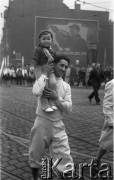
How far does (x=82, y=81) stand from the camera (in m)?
23.7

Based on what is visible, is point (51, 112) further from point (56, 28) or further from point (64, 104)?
point (56, 28)

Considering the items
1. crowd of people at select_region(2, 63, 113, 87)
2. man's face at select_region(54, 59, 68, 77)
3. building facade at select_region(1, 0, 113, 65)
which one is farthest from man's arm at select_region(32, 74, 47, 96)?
building facade at select_region(1, 0, 113, 65)

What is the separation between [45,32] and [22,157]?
2128 millimetres

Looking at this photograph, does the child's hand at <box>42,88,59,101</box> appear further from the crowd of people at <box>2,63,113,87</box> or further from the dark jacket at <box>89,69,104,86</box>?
the crowd of people at <box>2,63,113,87</box>

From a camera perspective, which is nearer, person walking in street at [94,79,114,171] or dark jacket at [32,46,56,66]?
dark jacket at [32,46,56,66]

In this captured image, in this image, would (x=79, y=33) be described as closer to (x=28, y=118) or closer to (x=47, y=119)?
(x=28, y=118)

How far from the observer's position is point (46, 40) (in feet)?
12.2

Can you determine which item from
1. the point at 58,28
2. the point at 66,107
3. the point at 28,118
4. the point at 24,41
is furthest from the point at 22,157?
the point at 24,41

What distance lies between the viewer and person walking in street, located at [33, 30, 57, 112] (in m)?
3.58

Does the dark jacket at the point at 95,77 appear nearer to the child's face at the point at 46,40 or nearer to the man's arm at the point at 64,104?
the child's face at the point at 46,40

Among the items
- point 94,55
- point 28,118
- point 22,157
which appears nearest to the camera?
point 22,157

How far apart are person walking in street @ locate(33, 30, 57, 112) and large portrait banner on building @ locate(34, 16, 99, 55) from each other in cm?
3794

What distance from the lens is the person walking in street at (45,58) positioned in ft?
11.8

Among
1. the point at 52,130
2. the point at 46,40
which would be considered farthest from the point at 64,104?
the point at 46,40
